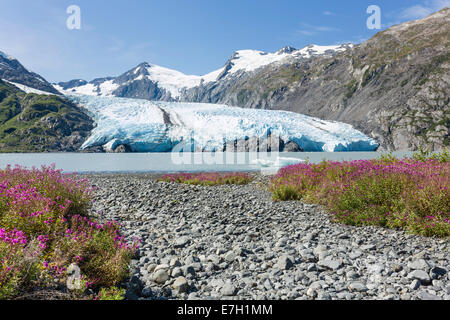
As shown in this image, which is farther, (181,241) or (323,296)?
(181,241)

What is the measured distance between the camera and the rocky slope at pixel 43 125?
63031 mm

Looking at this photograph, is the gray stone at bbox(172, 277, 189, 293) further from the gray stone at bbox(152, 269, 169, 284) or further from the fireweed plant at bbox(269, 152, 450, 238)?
the fireweed plant at bbox(269, 152, 450, 238)

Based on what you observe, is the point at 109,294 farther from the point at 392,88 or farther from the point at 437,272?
the point at 392,88

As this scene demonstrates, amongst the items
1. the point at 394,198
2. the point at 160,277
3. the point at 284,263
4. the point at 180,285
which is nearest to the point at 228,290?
the point at 180,285

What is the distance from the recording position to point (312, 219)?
850 centimetres

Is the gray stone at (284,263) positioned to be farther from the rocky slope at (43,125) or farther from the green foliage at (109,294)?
the rocky slope at (43,125)

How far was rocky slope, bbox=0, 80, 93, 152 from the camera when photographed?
63031 millimetres

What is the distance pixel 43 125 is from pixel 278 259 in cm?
7916

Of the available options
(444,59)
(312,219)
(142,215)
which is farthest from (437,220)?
(444,59)

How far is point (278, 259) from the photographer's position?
18.2 ft

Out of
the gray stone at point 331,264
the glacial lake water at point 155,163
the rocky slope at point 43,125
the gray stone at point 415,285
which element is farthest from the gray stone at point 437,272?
the rocky slope at point 43,125

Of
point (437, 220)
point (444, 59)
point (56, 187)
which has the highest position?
point (444, 59)

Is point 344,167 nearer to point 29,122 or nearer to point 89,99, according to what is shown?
point 89,99
